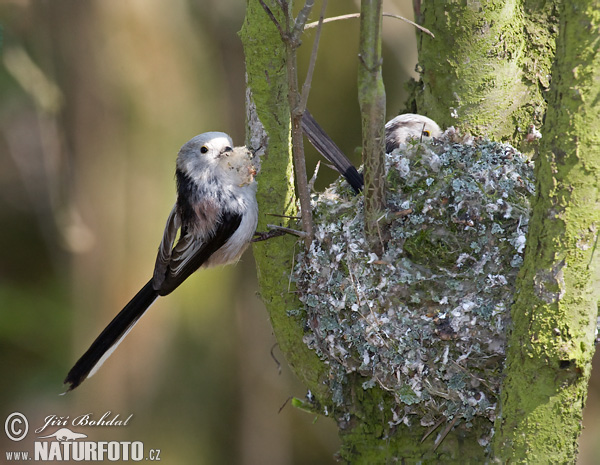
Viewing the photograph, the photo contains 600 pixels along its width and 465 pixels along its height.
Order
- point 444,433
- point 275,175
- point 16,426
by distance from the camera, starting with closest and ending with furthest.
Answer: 1. point 444,433
2. point 275,175
3. point 16,426

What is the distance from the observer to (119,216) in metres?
5.85

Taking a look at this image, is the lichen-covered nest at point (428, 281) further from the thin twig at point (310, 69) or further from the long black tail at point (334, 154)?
the thin twig at point (310, 69)

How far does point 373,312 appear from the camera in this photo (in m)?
3.18

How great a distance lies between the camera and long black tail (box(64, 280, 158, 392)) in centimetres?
378

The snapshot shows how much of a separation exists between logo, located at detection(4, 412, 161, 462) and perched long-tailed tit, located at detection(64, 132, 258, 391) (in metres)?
1.52

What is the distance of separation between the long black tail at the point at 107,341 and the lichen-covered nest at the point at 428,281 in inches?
39.3

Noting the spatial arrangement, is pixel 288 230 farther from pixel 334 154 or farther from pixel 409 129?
pixel 409 129

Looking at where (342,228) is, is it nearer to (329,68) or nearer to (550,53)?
(550,53)

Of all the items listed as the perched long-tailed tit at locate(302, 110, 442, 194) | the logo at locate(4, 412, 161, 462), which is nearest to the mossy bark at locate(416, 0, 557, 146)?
the perched long-tailed tit at locate(302, 110, 442, 194)

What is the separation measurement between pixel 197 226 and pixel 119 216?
214 cm

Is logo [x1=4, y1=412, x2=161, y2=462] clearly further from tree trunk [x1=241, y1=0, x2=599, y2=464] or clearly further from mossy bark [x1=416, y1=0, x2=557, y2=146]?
mossy bark [x1=416, y1=0, x2=557, y2=146]

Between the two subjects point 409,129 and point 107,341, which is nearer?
point 107,341

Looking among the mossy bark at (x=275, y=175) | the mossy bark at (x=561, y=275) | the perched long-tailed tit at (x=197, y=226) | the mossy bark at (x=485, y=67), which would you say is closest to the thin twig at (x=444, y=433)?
the mossy bark at (x=275, y=175)

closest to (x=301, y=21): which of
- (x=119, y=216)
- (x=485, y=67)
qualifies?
(x=485, y=67)
